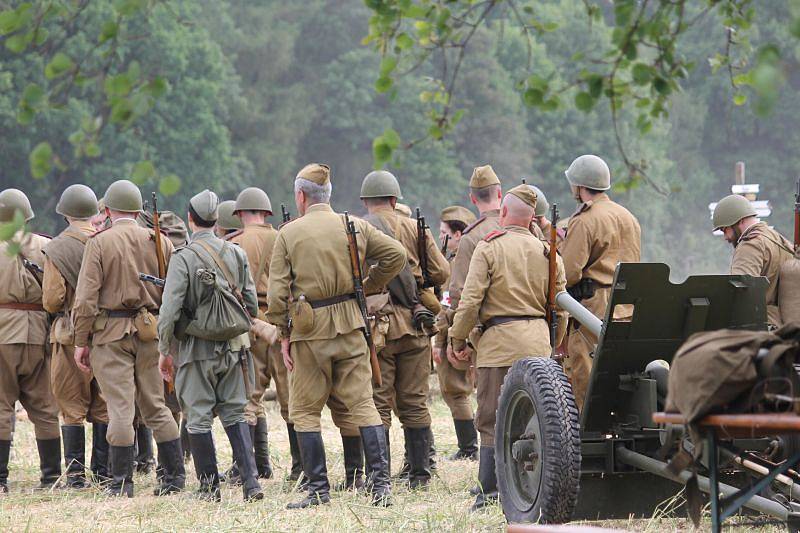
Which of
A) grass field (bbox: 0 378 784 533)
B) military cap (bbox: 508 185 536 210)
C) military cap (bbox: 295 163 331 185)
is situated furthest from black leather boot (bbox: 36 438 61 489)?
military cap (bbox: 508 185 536 210)

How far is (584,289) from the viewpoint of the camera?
8.88 meters

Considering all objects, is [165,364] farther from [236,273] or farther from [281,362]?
[281,362]

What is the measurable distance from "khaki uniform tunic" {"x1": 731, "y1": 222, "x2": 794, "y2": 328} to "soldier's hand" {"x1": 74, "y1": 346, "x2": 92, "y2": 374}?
181 inches

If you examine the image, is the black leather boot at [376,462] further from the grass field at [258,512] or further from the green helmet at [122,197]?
the green helmet at [122,197]

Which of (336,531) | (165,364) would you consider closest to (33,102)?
(336,531)

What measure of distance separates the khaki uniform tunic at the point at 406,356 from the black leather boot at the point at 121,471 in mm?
1827

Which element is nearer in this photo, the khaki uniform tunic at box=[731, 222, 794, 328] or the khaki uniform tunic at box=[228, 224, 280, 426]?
the khaki uniform tunic at box=[731, 222, 794, 328]

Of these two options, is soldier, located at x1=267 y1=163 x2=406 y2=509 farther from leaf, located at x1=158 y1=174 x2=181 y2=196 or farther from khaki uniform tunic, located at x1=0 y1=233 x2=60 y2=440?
leaf, located at x1=158 y1=174 x2=181 y2=196

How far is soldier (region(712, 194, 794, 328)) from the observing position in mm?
8688

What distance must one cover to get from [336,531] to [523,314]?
1822mm

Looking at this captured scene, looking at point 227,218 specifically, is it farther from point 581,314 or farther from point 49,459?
point 581,314

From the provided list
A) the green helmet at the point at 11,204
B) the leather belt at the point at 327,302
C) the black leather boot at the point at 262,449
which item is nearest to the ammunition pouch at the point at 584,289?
the leather belt at the point at 327,302

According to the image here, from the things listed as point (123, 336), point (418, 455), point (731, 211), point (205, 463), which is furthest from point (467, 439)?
point (123, 336)

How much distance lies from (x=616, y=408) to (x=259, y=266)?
4.33m
